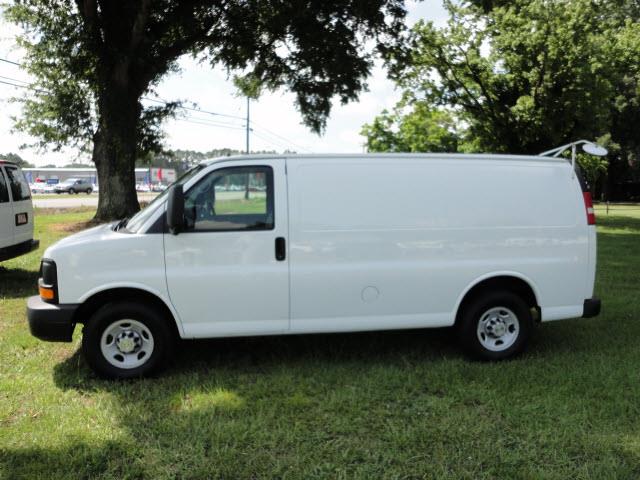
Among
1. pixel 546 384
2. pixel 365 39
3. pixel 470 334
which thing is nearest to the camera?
pixel 546 384

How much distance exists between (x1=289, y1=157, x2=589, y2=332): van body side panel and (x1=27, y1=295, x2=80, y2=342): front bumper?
1.93 metres

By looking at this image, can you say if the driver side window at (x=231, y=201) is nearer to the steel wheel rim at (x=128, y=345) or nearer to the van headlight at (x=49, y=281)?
the steel wheel rim at (x=128, y=345)

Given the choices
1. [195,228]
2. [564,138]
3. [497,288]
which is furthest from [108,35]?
[564,138]

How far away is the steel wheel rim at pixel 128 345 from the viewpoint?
495cm

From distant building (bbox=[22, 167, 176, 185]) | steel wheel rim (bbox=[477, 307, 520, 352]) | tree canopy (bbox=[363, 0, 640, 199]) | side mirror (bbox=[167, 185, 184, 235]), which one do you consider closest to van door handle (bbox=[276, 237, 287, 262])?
side mirror (bbox=[167, 185, 184, 235])

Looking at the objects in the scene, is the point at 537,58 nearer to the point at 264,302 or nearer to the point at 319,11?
the point at 319,11

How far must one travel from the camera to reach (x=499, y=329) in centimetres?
548

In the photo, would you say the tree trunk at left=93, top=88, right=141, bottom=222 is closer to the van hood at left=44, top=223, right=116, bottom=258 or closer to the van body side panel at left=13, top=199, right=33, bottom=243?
the van body side panel at left=13, top=199, right=33, bottom=243

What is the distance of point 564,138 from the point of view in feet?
83.0

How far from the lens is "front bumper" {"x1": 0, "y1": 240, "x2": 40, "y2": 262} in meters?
8.66

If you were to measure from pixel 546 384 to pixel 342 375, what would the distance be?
1.77 meters

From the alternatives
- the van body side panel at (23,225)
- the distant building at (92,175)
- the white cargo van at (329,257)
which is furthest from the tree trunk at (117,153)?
the distant building at (92,175)

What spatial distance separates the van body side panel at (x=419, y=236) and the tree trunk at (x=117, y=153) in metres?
13.7

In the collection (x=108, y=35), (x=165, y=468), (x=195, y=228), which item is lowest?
(x=165, y=468)
